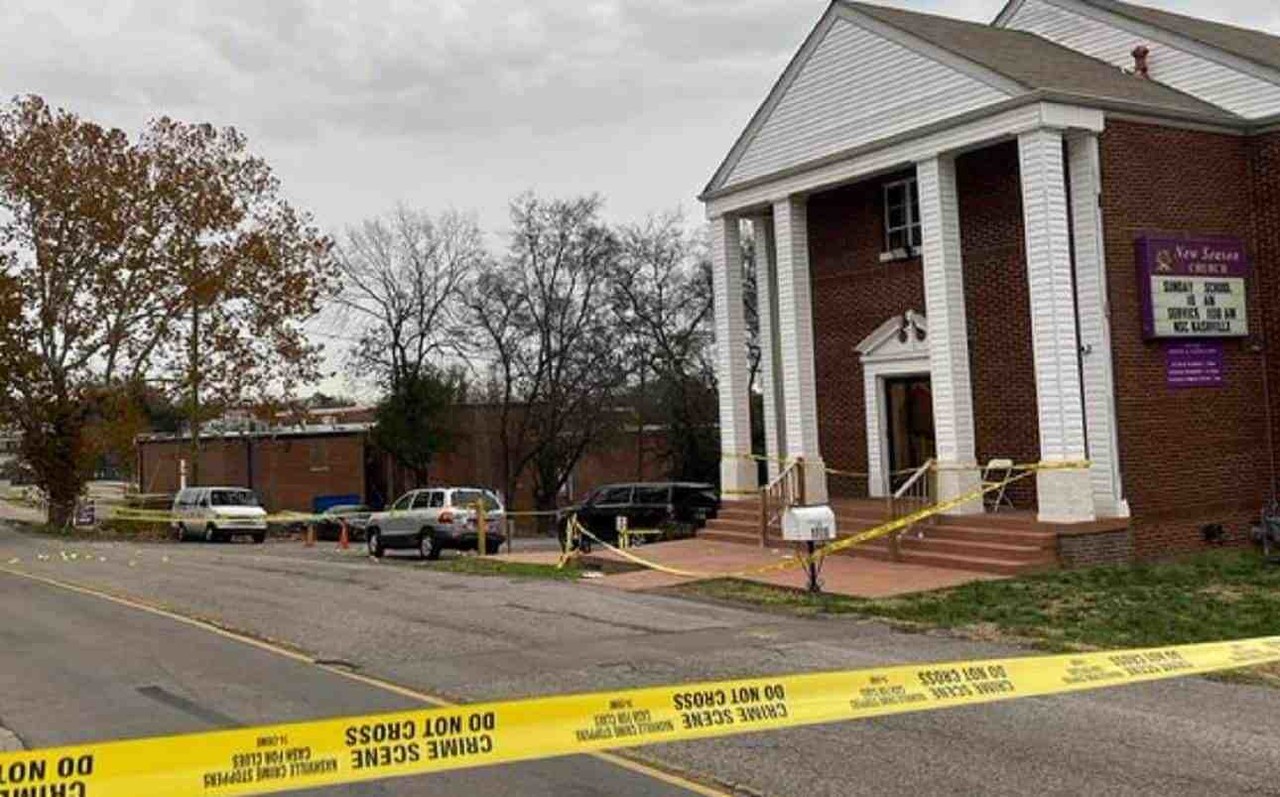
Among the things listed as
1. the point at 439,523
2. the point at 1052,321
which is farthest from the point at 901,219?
the point at 439,523

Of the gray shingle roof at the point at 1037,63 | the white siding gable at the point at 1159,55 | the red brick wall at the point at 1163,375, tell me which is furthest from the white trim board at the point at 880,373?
the white siding gable at the point at 1159,55

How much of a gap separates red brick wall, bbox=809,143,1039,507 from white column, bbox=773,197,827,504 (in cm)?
75

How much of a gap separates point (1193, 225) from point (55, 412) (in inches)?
1506

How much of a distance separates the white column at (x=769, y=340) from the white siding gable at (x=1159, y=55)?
21.6ft

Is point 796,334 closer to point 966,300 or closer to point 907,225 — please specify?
point 907,225

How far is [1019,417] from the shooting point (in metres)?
19.9

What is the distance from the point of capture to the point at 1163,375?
1898cm

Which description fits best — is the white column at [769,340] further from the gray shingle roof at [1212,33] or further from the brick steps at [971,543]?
the gray shingle roof at [1212,33]

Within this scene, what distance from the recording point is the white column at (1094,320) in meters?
18.2

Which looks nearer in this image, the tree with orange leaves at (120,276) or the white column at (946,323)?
the white column at (946,323)

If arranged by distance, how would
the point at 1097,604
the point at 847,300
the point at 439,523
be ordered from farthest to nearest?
the point at 439,523, the point at 847,300, the point at 1097,604

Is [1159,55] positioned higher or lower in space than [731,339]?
higher

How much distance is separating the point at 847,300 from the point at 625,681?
14.5m

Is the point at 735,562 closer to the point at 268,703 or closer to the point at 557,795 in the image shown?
the point at 268,703
